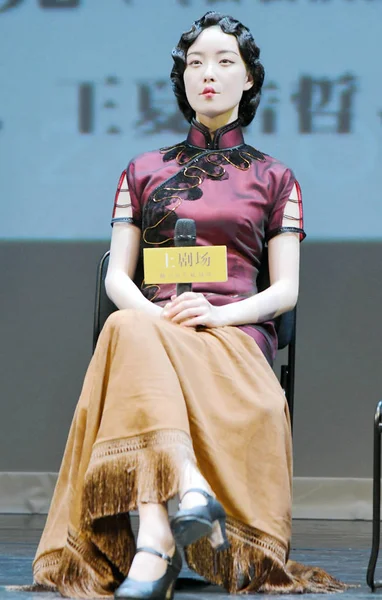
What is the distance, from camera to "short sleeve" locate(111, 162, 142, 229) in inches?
105

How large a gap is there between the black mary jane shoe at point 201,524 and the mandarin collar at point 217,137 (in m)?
1.13

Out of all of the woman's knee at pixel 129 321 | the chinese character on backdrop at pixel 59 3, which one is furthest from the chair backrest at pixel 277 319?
the chinese character on backdrop at pixel 59 3

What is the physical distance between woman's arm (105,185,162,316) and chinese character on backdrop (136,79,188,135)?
1.14m

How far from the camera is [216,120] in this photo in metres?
2.71

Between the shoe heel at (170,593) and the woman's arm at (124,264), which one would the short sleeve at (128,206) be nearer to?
the woman's arm at (124,264)

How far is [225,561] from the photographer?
2.09 metres

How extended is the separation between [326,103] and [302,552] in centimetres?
165

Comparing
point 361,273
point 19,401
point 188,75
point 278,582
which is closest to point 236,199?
point 188,75

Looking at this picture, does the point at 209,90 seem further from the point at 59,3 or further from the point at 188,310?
the point at 59,3

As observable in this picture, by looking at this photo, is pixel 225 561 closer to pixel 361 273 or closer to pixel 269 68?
pixel 361 273

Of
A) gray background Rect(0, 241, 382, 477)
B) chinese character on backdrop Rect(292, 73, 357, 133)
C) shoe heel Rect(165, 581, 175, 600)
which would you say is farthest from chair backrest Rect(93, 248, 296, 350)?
chinese character on backdrop Rect(292, 73, 357, 133)

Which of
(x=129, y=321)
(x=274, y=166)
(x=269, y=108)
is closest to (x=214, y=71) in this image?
(x=274, y=166)

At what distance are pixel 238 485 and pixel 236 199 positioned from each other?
78cm

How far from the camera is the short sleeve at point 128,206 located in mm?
2660
